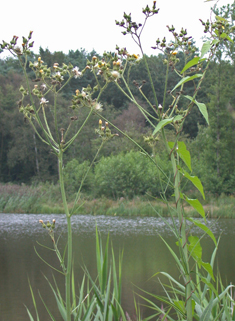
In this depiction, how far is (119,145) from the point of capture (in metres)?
25.3

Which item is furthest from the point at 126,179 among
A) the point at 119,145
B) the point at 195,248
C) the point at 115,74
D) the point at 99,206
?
the point at 195,248

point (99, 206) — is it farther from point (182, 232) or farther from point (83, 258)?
point (182, 232)

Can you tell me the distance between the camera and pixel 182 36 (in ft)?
5.98

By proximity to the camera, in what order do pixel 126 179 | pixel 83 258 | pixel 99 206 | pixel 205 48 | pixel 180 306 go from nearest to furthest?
pixel 205 48 → pixel 180 306 → pixel 83 258 → pixel 99 206 → pixel 126 179

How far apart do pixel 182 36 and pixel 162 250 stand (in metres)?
6.94

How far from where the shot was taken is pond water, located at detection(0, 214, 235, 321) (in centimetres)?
502

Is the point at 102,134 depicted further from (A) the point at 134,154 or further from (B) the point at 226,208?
(A) the point at 134,154

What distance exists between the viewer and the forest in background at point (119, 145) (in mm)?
18984

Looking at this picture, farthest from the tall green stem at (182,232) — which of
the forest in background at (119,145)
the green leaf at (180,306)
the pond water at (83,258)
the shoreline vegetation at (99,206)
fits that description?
the shoreline vegetation at (99,206)

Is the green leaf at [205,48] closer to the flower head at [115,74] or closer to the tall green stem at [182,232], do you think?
the tall green stem at [182,232]

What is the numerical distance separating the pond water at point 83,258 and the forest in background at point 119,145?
293 cm

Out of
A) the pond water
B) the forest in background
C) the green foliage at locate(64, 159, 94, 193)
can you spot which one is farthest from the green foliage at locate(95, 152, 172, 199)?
the pond water

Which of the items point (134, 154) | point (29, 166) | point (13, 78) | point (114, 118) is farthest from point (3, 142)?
point (134, 154)

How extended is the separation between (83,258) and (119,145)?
18456 millimetres
